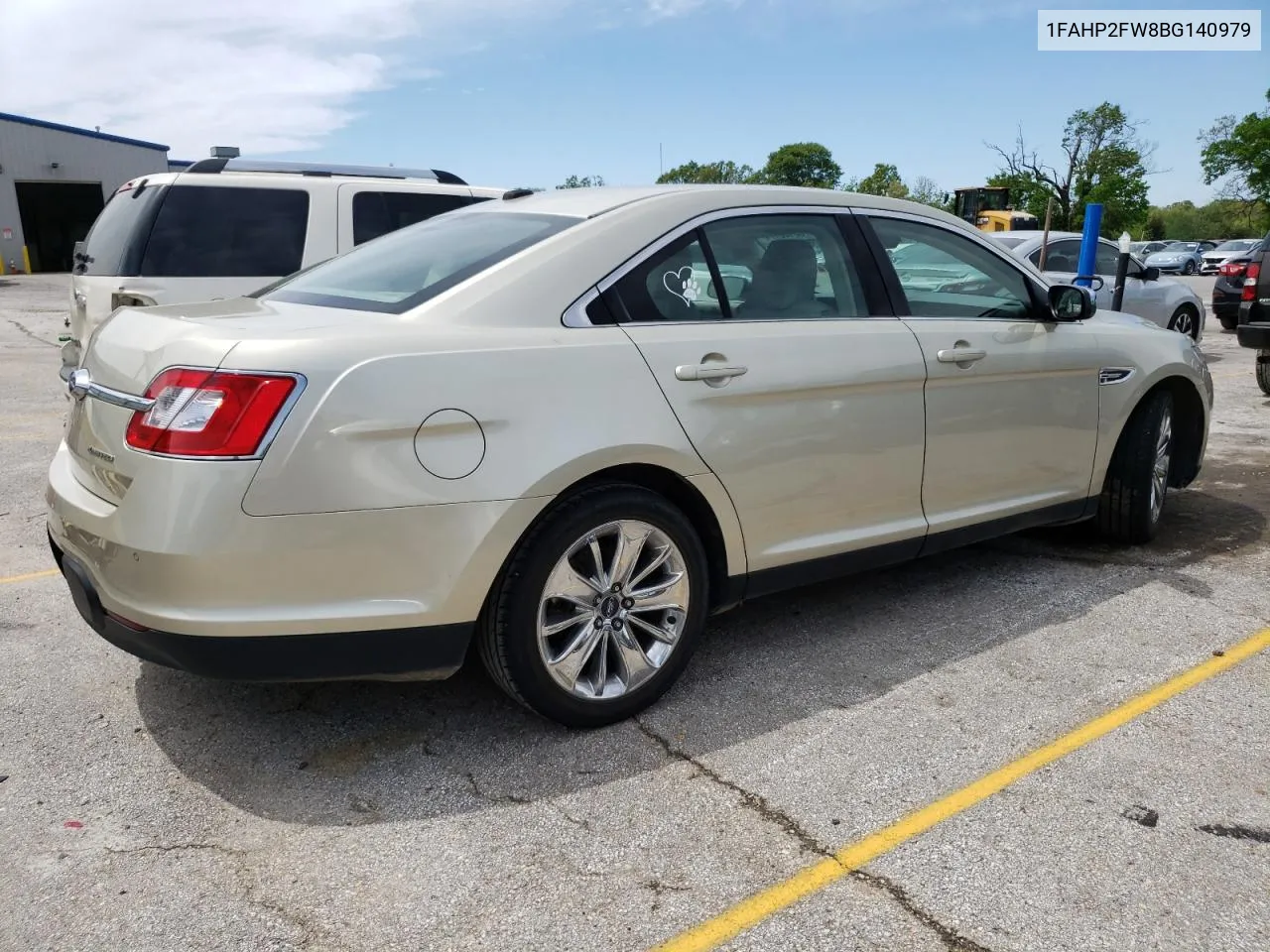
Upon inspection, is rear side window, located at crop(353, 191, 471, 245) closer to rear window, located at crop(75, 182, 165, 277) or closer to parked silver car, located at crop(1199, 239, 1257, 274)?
rear window, located at crop(75, 182, 165, 277)

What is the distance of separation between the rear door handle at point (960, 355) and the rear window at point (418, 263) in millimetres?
1504

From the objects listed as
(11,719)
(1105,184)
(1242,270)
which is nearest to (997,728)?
(11,719)

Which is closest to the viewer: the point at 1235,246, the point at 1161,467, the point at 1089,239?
the point at 1161,467

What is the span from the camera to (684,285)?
11.2 feet

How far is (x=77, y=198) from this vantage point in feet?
135

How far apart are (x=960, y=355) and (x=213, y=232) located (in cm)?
511

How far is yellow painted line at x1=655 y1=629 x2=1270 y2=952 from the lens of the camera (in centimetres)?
232

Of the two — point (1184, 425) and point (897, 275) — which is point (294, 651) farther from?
point (1184, 425)

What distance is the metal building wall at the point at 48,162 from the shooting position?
37.5 m

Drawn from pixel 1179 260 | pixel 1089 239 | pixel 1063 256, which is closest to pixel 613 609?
pixel 1089 239

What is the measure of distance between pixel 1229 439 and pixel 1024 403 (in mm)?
4821

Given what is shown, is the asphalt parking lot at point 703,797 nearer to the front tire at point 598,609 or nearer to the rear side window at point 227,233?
the front tire at point 598,609

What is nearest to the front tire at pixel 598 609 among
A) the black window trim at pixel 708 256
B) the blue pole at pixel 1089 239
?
the black window trim at pixel 708 256

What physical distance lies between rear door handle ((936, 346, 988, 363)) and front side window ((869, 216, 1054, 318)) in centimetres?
18
